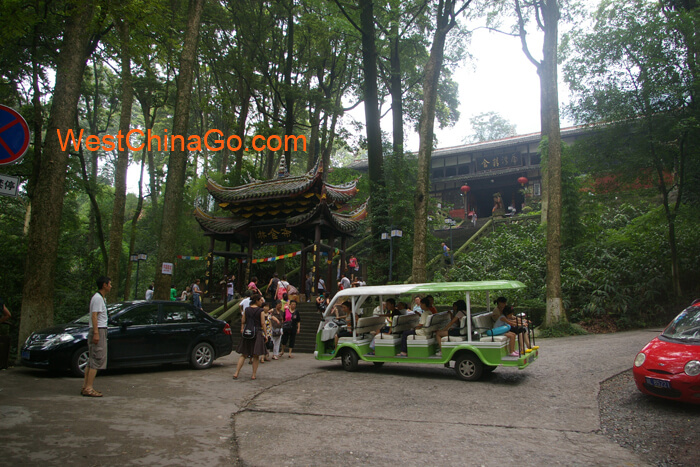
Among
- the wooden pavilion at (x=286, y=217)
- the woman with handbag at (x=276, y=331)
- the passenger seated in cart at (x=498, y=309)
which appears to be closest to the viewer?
the passenger seated in cart at (x=498, y=309)

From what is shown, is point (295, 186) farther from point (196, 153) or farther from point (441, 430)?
point (196, 153)

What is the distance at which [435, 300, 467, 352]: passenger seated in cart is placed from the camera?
894 centimetres

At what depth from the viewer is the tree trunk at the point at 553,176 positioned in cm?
1420

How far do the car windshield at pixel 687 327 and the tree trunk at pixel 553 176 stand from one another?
690cm

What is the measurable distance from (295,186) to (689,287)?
14.5 metres

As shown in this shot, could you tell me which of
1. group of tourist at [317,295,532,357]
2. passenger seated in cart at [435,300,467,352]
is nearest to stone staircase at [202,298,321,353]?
group of tourist at [317,295,532,357]

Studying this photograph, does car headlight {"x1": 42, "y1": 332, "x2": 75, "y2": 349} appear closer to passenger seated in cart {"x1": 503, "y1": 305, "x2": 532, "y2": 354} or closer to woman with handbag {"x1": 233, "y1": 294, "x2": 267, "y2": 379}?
woman with handbag {"x1": 233, "y1": 294, "x2": 267, "y2": 379}

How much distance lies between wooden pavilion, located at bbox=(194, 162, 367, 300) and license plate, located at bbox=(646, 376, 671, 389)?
12779 millimetres

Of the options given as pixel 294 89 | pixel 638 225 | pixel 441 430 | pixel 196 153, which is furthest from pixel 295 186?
pixel 196 153

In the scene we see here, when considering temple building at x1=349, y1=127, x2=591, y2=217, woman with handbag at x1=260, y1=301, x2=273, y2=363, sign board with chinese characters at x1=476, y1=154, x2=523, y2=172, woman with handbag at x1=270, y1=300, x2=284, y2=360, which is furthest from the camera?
sign board with chinese characters at x1=476, y1=154, x2=523, y2=172

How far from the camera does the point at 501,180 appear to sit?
35.4m

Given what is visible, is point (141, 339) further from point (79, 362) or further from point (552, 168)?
point (552, 168)

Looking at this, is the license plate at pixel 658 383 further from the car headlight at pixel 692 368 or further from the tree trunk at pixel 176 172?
the tree trunk at pixel 176 172

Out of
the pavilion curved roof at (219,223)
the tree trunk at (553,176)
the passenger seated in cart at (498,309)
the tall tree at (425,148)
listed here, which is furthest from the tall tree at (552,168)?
the pavilion curved roof at (219,223)
